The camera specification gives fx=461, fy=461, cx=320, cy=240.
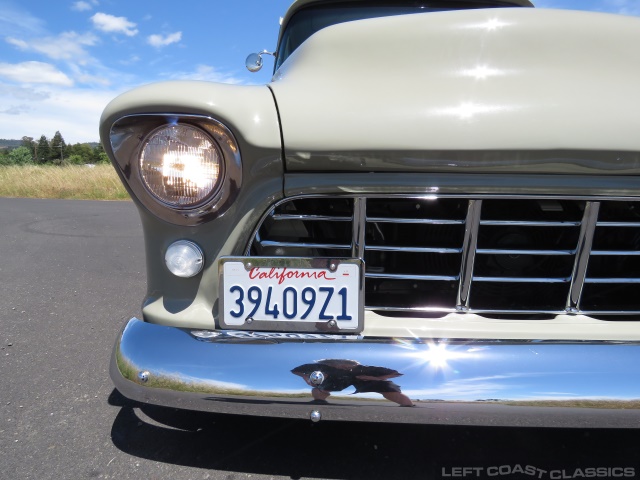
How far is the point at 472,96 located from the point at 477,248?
1.37 ft

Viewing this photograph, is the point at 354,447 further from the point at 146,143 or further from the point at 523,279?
the point at 146,143

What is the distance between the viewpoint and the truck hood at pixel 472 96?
1104 mm

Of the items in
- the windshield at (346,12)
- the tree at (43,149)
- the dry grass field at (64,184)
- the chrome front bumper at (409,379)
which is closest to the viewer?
the chrome front bumper at (409,379)

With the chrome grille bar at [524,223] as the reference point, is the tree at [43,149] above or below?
above

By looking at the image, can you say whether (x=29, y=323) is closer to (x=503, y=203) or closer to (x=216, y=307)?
(x=216, y=307)

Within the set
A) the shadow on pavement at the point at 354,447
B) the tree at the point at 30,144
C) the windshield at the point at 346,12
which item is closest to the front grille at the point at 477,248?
the shadow on pavement at the point at 354,447

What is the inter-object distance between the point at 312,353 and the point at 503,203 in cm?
71

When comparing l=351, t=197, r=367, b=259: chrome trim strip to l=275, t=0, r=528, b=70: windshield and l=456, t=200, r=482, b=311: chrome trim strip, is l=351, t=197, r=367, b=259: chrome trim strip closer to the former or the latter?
l=456, t=200, r=482, b=311: chrome trim strip

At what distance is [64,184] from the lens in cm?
1382

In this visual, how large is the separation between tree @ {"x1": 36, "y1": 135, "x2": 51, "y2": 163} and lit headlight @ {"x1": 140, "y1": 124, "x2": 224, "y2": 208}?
57.5 metres

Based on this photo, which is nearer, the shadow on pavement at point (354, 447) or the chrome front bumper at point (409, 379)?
the chrome front bumper at point (409, 379)

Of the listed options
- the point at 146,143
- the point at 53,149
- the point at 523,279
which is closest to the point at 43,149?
the point at 53,149

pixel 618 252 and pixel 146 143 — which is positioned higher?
pixel 146 143

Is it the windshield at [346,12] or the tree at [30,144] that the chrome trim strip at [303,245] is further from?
the tree at [30,144]
